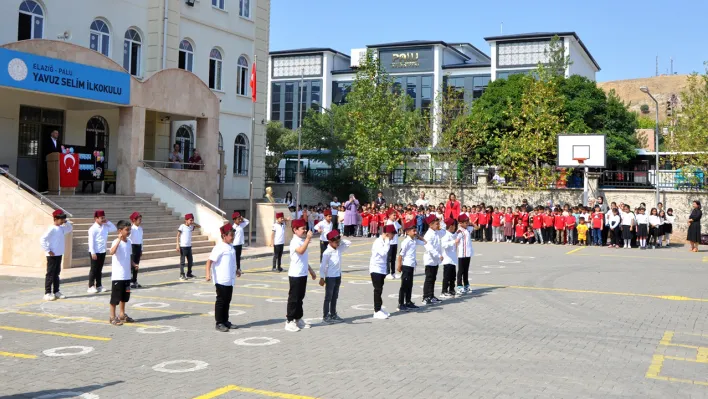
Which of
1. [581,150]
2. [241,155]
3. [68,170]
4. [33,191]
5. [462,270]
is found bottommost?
[462,270]

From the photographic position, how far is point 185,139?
3078 centimetres

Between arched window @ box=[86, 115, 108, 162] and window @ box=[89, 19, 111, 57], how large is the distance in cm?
262

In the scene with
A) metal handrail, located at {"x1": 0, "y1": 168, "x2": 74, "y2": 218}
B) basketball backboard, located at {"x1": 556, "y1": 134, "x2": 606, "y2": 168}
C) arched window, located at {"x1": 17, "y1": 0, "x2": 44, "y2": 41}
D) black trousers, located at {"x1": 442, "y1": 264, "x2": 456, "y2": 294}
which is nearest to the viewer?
black trousers, located at {"x1": 442, "y1": 264, "x2": 456, "y2": 294}

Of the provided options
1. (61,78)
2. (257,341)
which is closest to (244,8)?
(61,78)

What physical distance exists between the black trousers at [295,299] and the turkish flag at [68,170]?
1457cm

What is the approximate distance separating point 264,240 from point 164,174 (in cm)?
448

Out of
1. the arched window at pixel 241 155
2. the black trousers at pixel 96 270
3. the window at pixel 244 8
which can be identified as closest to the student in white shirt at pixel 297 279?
the black trousers at pixel 96 270

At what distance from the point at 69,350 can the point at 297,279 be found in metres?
3.46

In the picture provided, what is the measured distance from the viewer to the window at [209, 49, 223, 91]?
103 ft

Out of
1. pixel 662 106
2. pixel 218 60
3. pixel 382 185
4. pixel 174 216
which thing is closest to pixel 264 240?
pixel 174 216

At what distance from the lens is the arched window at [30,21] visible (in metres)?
23.2

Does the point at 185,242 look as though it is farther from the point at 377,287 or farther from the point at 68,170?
the point at 68,170

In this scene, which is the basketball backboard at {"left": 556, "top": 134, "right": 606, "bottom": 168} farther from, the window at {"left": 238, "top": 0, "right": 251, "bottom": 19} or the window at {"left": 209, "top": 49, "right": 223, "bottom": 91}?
the window at {"left": 209, "top": 49, "right": 223, "bottom": 91}

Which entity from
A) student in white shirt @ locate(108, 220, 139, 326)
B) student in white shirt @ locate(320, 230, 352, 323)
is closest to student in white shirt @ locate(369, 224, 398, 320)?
student in white shirt @ locate(320, 230, 352, 323)
